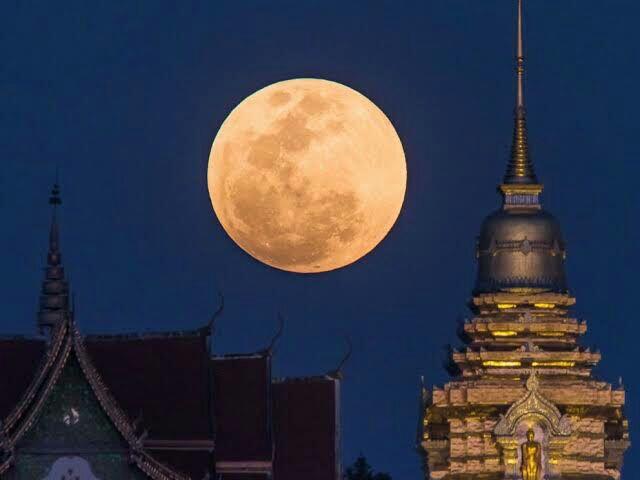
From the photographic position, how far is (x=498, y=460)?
8531 cm

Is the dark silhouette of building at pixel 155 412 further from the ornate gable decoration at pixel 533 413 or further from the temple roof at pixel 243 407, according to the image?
the ornate gable decoration at pixel 533 413

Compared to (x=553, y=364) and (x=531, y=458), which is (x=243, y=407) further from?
(x=553, y=364)

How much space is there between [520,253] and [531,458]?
738 centimetres

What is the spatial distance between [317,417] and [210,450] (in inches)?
170

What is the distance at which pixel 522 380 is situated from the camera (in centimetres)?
8606

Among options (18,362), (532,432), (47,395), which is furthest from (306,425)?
(532,432)

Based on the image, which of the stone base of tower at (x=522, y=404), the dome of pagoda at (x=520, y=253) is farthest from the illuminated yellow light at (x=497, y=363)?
the dome of pagoda at (x=520, y=253)

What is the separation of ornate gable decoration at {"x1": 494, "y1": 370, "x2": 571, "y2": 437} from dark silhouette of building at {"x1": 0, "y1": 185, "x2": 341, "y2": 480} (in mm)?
19270

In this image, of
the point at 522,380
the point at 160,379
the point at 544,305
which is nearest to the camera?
the point at 160,379

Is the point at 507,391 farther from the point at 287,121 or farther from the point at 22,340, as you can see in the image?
the point at 22,340

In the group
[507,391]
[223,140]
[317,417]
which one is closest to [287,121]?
[223,140]

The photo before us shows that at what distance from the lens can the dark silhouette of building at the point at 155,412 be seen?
59.2 metres

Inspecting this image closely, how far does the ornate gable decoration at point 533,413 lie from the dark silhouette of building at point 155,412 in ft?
63.2

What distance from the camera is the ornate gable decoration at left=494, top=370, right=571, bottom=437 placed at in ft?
277
